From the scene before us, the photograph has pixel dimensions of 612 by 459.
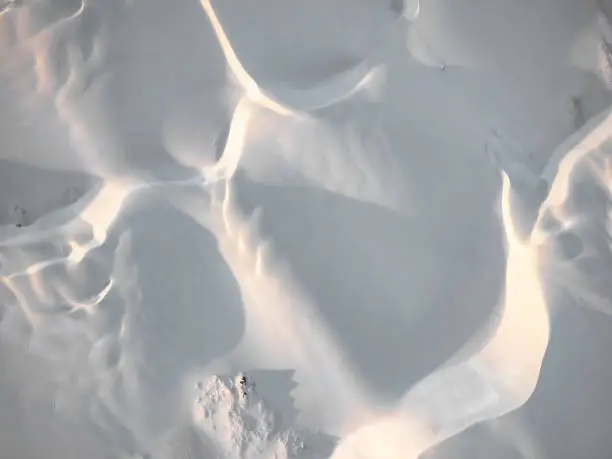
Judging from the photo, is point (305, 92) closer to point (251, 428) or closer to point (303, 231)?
point (303, 231)

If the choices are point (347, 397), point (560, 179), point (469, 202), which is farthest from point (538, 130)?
point (347, 397)

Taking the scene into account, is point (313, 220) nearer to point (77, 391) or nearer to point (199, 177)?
point (199, 177)

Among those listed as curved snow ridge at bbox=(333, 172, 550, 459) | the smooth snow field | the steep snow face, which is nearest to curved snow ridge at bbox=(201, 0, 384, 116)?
the smooth snow field

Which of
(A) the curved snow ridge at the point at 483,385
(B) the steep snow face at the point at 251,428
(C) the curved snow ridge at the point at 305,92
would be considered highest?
(C) the curved snow ridge at the point at 305,92

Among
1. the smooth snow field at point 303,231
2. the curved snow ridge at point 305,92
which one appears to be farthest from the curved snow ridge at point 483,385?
the curved snow ridge at point 305,92

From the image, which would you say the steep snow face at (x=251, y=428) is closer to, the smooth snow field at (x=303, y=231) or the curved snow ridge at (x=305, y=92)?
the smooth snow field at (x=303, y=231)

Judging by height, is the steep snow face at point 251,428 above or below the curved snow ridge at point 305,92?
below

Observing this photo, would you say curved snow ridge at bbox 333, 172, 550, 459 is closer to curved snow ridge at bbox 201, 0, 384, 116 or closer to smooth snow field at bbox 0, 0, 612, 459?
smooth snow field at bbox 0, 0, 612, 459

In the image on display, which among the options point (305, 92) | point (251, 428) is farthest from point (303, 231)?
point (251, 428)
